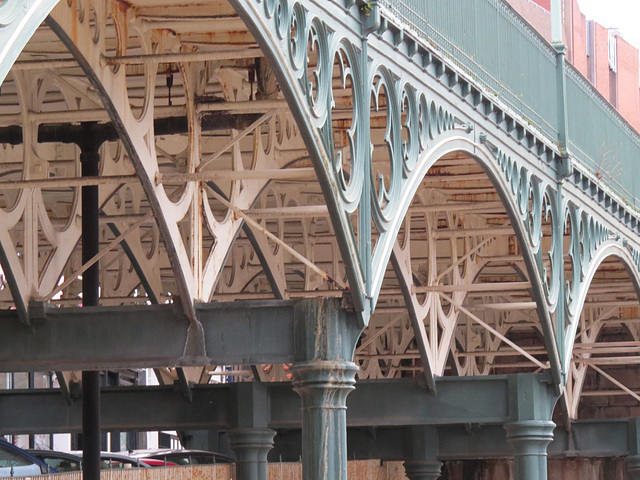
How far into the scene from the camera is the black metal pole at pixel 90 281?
66.0 feet

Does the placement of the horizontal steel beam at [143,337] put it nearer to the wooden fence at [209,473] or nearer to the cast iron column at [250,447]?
the wooden fence at [209,473]

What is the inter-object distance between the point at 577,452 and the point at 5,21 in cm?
2696

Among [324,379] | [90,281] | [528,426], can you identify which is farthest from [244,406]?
[324,379]

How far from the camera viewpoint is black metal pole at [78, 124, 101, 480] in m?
20.1

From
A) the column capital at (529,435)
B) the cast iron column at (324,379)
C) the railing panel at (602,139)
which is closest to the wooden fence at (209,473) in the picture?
the cast iron column at (324,379)

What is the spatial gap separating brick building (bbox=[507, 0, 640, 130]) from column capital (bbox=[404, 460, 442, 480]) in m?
24.4

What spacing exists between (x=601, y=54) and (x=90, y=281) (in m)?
42.1

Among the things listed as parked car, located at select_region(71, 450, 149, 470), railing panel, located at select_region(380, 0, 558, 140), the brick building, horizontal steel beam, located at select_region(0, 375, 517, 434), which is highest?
the brick building

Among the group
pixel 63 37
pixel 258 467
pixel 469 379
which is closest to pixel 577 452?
pixel 469 379

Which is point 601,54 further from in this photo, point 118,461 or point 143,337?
point 143,337

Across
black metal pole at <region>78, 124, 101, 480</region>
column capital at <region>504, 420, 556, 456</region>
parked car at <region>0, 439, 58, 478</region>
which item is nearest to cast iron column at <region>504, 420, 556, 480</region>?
column capital at <region>504, 420, 556, 456</region>

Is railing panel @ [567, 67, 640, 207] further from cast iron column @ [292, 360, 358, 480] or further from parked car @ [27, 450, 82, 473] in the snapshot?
cast iron column @ [292, 360, 358, 480]

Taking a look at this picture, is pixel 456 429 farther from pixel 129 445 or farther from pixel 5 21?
pixel 5 21

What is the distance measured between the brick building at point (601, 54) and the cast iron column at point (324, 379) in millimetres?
36963
